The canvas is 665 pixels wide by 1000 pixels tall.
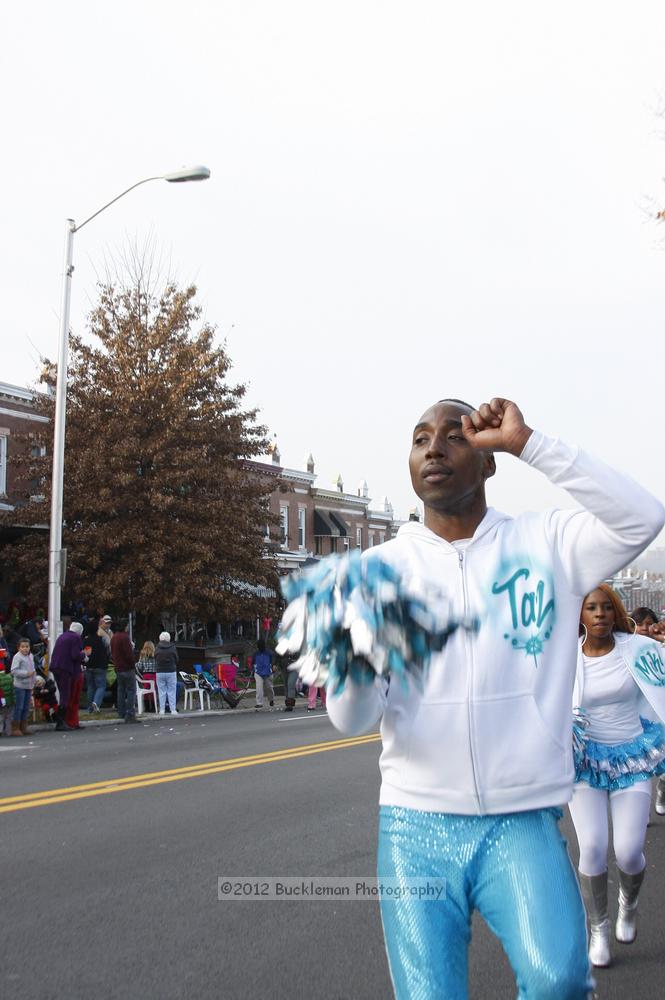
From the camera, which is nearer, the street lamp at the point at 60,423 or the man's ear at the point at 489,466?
the man's ear at the point at 489,466

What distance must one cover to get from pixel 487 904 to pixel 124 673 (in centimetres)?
1769

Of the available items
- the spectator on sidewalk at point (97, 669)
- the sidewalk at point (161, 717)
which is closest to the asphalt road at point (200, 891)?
the sidewalk at point (161, 717)

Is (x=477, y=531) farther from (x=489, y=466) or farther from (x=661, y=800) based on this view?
(x=661, y=800)

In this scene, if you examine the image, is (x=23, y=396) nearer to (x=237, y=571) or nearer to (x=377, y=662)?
(x=237, y=571)

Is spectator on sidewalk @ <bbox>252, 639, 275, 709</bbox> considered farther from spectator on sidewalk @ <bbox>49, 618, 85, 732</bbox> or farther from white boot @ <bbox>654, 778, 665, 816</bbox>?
white boot @ <bbox>654, 778, 665, 816</bbox>

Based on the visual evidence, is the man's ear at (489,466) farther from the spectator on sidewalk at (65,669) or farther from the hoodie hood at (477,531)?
the spectator on sidewalk at (65,669)

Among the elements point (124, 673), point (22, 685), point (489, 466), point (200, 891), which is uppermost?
point (489, 466)

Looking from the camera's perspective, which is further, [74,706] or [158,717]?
[158,717]

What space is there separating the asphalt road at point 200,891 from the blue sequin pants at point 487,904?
221 centimetres

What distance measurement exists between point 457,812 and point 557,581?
654mm

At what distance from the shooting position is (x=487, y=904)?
2543 millimetres

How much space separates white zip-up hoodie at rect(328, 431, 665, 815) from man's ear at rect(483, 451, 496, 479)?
0.88ft

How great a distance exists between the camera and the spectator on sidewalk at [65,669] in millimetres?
17625

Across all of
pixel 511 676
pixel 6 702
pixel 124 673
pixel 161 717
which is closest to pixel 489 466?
pixel 511 676
